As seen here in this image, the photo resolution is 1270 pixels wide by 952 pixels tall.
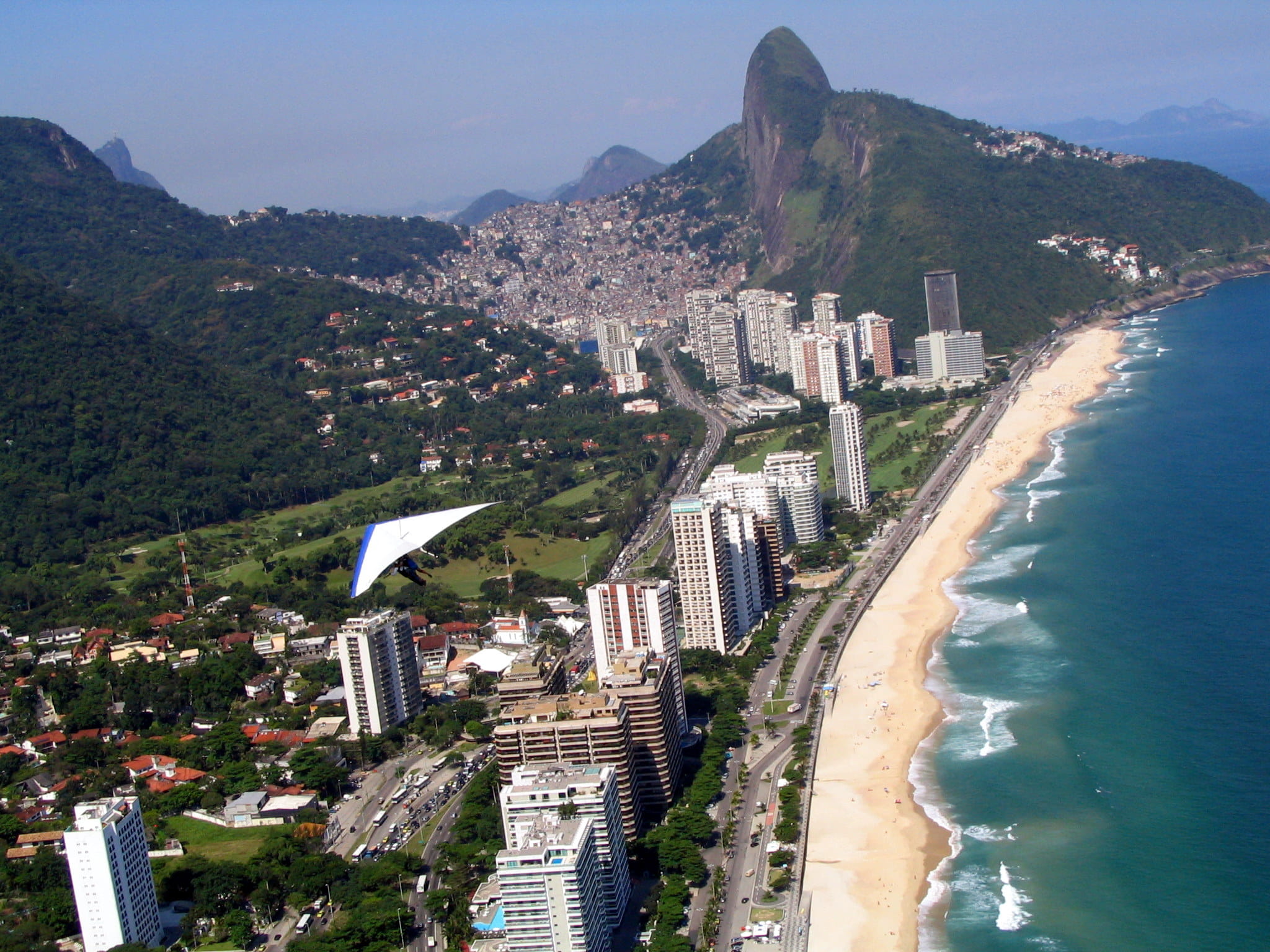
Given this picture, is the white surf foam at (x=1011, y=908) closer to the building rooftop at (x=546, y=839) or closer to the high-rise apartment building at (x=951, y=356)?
the building rooftop at (x=546, y=839)

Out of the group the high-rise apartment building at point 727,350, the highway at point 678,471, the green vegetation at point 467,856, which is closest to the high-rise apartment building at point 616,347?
the highway at point 678,471

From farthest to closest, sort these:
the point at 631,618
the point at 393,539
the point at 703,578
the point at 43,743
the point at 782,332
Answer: the point at 782,332 → the point at 703,578 → the point at 43,743 → the point at 631,618 → the point at 393,539

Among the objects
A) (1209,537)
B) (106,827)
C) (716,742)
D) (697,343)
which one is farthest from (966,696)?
(697,343)

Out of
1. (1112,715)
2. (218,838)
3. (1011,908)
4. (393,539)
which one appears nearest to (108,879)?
(218,838)

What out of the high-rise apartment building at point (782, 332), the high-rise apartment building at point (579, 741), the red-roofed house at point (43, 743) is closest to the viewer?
the high-rise apartment building at point (579, 741)

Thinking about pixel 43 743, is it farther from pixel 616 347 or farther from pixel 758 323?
pixel 758 323

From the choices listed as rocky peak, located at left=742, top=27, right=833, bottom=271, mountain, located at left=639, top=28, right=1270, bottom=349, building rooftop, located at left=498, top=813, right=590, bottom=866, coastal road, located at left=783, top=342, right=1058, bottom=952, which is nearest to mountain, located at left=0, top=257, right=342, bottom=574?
coastal road, located at left=783, top=342, right=1058, bottom=952
